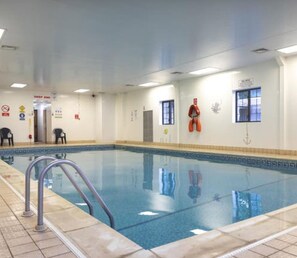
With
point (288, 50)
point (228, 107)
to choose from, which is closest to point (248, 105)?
point (228, 107)

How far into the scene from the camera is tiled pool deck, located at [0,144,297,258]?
183 cm

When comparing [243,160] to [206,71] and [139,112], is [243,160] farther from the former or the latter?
[139,112]

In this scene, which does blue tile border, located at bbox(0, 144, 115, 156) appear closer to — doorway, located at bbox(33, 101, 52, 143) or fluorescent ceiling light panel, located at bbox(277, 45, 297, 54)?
doorway, located at bbox(33, 101, 52, 143)

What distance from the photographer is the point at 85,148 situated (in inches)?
477

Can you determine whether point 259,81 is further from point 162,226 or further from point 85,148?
point 85,148

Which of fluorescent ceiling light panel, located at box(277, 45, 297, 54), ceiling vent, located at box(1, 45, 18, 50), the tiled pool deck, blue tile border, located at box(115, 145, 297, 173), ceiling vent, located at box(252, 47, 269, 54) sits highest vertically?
fluorescent ceiling light panel, located at box(277, 45, 297, 54)

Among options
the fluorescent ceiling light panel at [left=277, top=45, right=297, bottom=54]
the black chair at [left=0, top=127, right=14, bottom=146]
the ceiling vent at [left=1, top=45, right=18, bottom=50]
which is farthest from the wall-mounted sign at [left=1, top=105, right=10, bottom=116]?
the fluorescent ceiling light panel at [left=277, top=45, right=297, bottom=54]

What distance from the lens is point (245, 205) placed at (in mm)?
3707

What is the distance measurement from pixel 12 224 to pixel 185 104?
843cm

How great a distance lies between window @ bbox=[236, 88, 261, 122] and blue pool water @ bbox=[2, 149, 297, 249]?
165cm

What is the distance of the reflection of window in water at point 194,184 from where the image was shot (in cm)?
430

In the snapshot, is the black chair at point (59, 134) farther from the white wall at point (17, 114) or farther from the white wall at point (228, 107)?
the white wall at point (228, 107)

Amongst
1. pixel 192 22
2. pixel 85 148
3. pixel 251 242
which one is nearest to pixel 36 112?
pixel 85 148

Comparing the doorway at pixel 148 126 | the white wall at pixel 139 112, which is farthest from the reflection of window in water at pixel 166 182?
the doorway at pixel 148 126
